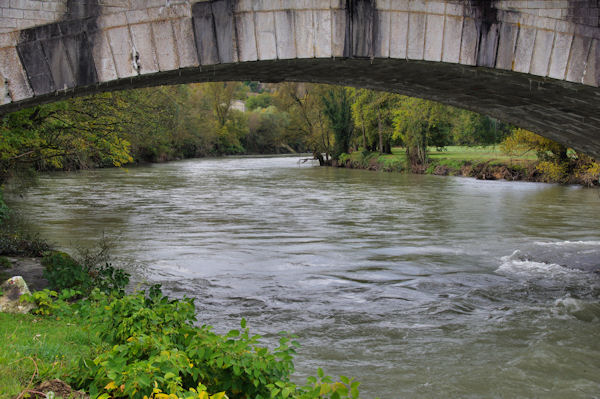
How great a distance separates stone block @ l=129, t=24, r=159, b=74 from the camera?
4988 millimetres

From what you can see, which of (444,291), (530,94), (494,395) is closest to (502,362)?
(494,395)

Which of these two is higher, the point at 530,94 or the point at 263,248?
the point at 530,94

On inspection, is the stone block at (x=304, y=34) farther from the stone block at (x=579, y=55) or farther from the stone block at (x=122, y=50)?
the stone block at (x=579, y=55)

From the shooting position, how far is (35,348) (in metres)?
3.98

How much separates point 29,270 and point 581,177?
23.6m

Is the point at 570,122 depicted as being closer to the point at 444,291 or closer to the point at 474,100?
the point at 474,100

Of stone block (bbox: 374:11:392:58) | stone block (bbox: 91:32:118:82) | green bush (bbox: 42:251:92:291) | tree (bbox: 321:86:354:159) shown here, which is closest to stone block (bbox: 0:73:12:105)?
stone block (bbox: 91:32:118:82)

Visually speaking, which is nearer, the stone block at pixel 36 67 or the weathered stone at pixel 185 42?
the stone block at pixel 36 67

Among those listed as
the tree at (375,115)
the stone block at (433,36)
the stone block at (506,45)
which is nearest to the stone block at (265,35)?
the stone block at (433,36)

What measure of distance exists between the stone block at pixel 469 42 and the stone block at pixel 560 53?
2.76ft

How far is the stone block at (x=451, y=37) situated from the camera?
229 inches

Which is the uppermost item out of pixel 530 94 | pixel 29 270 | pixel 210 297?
pixel 530 94

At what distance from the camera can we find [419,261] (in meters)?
11.2

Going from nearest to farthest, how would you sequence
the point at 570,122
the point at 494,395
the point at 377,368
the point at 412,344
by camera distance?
the point at 494,395 → the point at 377,368 → the point at 412,344 → the point at 570,122
